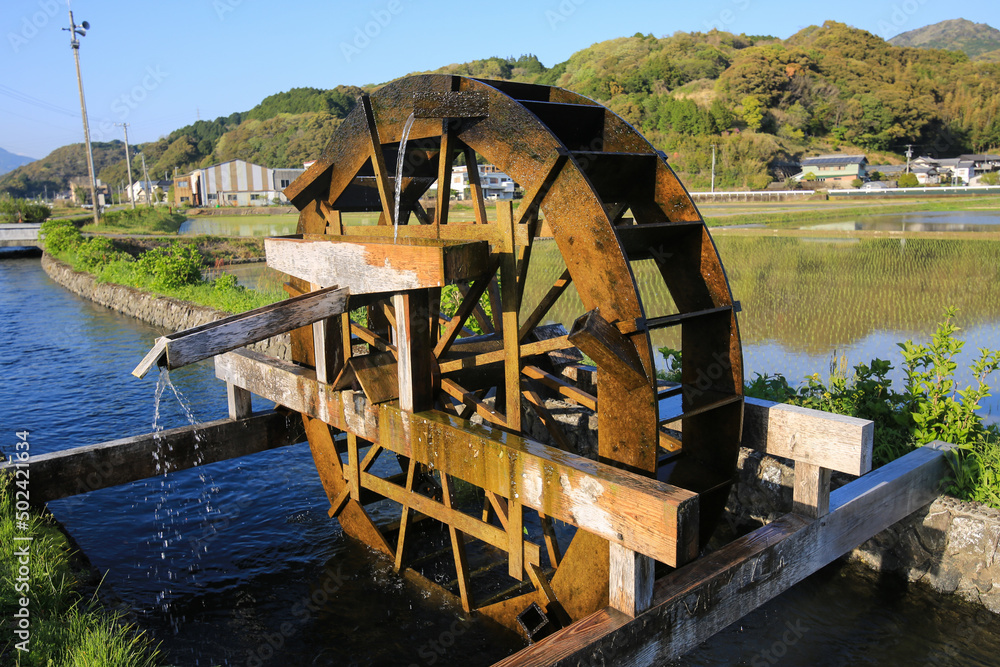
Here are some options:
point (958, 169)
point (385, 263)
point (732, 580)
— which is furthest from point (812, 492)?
point (958, 169)

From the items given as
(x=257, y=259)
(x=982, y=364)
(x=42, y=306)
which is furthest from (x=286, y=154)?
(x=982, y=364)

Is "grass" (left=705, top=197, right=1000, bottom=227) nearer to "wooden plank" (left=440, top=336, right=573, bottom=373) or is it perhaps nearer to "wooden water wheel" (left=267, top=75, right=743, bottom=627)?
"wooden water wheel" (left=267, top=75, right=743, bottom=627)

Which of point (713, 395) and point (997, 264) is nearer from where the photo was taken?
point (713, 395)

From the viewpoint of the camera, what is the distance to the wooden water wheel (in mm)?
3285

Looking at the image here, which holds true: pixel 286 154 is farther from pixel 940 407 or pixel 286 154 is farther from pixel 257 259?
pixel 940 407

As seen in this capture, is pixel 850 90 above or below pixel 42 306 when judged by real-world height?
above

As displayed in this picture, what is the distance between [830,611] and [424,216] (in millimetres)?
4225

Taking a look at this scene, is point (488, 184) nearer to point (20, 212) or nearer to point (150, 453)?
point (20, 212)

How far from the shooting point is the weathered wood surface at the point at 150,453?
4.71 m

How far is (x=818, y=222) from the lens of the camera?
85.1 feet

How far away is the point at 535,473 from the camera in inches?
128

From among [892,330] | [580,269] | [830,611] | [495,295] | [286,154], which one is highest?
[286,154]

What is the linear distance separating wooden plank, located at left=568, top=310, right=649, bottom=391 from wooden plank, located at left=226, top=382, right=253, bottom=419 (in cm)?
322

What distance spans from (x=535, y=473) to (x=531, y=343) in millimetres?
1195
